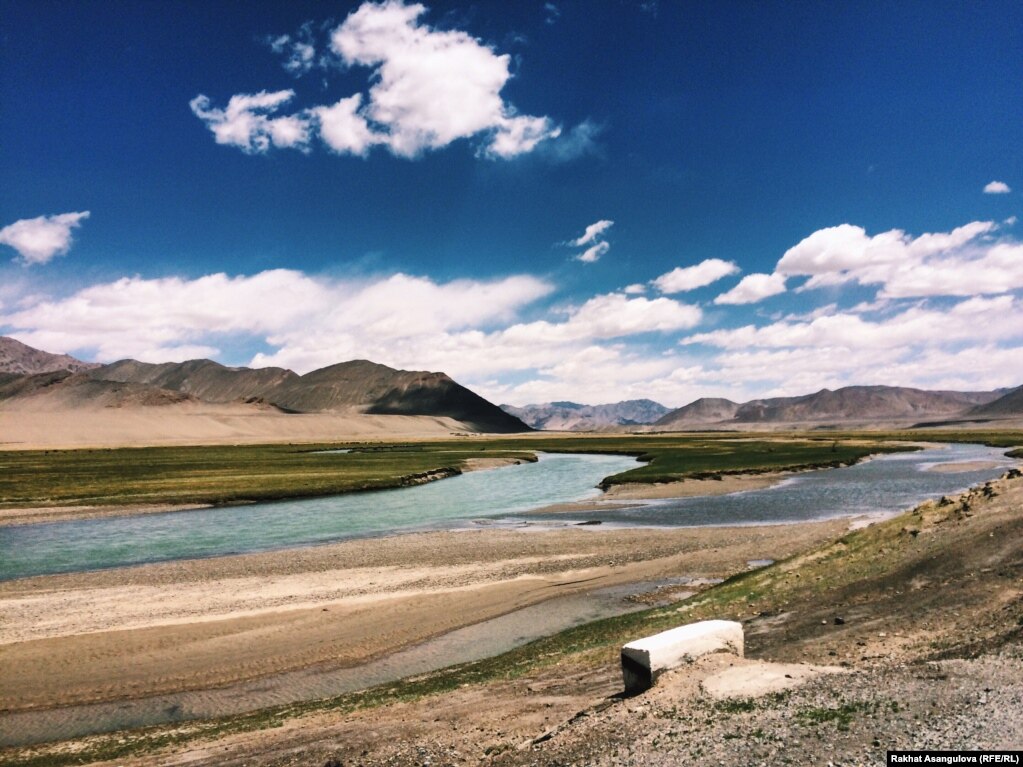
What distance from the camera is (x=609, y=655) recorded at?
57.5 ft

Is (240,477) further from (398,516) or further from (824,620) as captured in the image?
(824,620)

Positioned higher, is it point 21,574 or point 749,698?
point 749,698

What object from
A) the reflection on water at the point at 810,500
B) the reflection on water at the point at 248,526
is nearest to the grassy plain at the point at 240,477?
the reflection on water at the point at 248,526

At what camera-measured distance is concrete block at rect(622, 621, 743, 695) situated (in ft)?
43.4

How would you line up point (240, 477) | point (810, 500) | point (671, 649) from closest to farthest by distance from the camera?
1. point (671, 649)
2. point (810, 500)
3. point (240, 477)

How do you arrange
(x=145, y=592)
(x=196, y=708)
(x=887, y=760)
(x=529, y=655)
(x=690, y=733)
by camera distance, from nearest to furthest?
(x=887, y=760)
(x=690, y=733)
(x=196, y=708)
(x=529, y=655)
(x=145, y=592)

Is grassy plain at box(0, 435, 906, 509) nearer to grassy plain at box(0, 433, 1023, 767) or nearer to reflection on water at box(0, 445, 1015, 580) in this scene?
reflection on water at box(0, 445, 1015, 580)

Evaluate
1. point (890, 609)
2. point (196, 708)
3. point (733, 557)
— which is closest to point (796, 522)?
point (733, 557)

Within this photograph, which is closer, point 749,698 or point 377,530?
point 749,698

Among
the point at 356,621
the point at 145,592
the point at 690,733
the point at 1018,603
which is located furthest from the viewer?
the point at 145,592

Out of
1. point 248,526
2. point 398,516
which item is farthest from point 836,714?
point 248,526

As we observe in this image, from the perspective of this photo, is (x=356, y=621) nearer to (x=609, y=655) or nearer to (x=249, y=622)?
(x=249, y=622)

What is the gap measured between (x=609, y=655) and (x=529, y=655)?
292cm

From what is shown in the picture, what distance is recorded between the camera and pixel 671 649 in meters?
13.5
